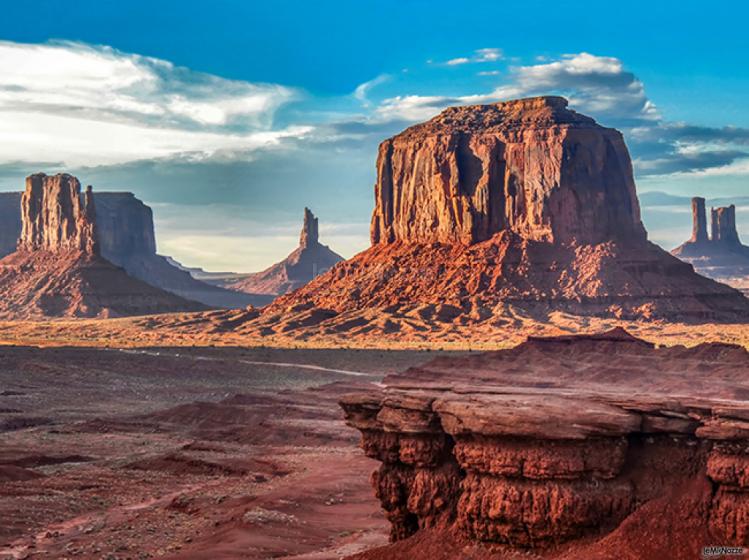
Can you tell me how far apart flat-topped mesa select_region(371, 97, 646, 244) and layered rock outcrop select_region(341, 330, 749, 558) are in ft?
419

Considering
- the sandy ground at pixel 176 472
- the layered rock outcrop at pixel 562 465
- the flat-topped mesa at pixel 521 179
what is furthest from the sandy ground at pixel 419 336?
the layered rock outcrop at pixel 562 465

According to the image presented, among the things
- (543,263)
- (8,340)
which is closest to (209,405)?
(8,340)

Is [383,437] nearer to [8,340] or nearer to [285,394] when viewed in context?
[285,394]

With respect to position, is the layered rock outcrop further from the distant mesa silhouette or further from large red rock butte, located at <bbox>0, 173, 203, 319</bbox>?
large red rock butte, located at <bbox>0, 173, 203, 319</bbox>

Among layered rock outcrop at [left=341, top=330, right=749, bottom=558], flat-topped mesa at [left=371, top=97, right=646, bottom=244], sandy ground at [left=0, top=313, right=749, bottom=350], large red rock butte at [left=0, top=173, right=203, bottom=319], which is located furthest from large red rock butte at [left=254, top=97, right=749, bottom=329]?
layered rock outcrop at [left=341, top=330, right=749, bottom=558]

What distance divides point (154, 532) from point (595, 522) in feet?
38.6

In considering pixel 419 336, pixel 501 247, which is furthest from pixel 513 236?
pixel 419 336

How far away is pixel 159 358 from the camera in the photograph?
306 ft

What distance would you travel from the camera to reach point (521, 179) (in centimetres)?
15075

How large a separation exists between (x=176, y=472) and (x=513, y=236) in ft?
376

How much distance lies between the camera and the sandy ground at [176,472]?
2438cm

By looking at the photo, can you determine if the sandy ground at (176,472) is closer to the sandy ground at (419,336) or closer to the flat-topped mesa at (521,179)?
the sandy ground at (419,336)

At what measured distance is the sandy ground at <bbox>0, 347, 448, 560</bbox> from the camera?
24.4 m

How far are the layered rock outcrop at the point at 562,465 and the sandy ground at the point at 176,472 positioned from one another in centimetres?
329
